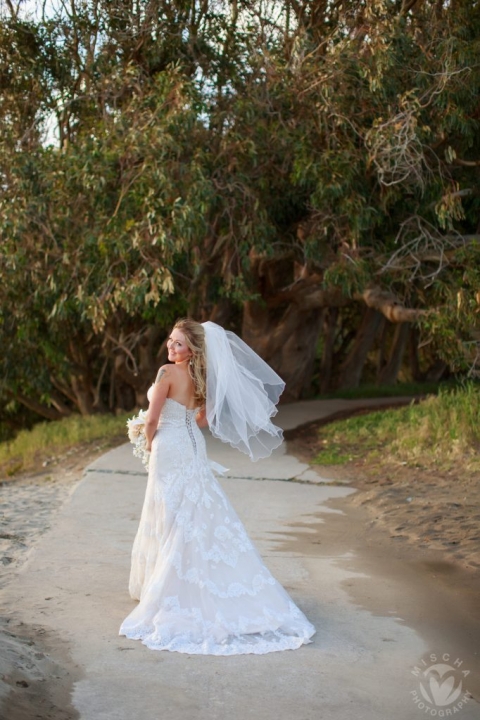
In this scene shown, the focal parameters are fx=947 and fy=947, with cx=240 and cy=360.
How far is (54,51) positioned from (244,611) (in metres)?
12.5

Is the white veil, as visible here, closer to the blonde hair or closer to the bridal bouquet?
the blonde hair

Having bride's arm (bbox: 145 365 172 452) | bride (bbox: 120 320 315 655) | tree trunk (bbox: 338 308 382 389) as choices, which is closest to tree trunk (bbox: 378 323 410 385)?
tree trunk (bbox: 338 308 382 389)

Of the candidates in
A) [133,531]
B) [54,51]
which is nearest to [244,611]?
[133,531]

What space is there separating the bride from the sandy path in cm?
20

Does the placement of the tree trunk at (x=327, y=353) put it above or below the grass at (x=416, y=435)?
above

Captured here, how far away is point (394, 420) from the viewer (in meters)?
14.9

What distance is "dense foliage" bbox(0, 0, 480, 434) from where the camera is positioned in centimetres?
1308

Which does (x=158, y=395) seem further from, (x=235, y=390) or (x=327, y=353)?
(x=327, y=353)

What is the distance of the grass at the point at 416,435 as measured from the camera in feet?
39.4

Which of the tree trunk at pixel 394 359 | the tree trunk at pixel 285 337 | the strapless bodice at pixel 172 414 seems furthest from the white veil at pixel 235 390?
the tree trunk at pixel 394 359

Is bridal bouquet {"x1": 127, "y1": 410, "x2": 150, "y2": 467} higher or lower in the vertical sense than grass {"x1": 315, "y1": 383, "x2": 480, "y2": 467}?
higher

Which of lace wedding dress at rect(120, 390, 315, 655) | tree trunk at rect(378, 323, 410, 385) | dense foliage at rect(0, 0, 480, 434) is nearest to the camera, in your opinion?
lace wedding dress at rect(120, 390, 315, 655)

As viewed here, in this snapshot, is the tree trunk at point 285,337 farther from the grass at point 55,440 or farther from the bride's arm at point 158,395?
the bride's arm at point 158,395

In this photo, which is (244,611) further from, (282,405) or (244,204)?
(282,405)
